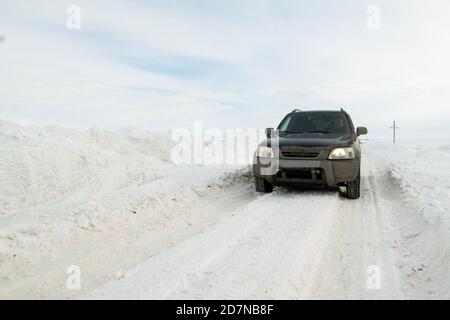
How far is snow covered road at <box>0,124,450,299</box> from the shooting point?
3.76m

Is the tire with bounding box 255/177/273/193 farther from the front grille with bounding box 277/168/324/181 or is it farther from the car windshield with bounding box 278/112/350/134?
the car windshield with bounding box 278/112/350/134

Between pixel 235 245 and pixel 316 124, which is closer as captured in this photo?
pixel 235 245

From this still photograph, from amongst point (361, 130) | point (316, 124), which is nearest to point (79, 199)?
point (316, 124)

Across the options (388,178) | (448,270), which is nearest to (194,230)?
(448,270)

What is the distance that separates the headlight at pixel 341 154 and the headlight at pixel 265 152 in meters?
1.23

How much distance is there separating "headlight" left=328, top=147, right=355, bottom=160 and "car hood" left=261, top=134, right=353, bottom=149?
4.2 inches

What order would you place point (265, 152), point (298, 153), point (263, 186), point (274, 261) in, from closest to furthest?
point (274, 261) → point (298, 153) → point (265, 152) → point (263, 186)

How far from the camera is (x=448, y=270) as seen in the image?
4047 millimetres

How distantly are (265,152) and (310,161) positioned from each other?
3.33 feet

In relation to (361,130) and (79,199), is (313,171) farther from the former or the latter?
(79,199)

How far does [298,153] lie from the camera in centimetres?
750

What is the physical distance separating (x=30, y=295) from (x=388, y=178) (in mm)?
9675

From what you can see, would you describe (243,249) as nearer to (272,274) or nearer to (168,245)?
(272,274)

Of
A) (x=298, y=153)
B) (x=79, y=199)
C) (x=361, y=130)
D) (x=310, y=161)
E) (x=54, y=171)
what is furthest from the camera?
(x=54, y=171)
